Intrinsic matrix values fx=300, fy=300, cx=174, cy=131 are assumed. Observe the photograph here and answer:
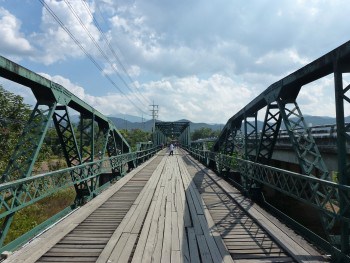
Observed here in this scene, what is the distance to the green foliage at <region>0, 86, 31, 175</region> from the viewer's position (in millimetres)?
21562

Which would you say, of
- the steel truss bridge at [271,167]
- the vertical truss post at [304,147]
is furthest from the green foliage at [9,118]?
the vertical truss post at [304,147]

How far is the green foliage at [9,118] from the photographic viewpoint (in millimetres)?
21562

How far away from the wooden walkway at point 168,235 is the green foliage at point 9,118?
46.0 ft

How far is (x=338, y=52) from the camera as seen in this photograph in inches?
237

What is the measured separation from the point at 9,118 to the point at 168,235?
790 inches

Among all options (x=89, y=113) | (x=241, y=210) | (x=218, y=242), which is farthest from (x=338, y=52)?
(x=89, y=113)

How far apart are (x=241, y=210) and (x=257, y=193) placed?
2.16 m

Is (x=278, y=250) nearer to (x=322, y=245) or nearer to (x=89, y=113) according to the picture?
(x=322, y=245)

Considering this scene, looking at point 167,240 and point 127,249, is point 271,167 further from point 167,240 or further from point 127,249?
point 127,249

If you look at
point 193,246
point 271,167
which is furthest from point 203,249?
point 271,167

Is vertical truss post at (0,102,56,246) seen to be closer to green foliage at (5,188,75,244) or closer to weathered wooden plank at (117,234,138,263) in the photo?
weathered wooden plank at (117,234,138,263)

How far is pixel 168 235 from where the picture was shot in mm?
7039

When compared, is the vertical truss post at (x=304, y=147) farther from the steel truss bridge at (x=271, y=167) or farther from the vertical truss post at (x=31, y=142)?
the vertical truss post at (x=31, y=142)

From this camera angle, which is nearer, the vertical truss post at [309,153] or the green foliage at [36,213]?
the vertical truss post at [309,153]
